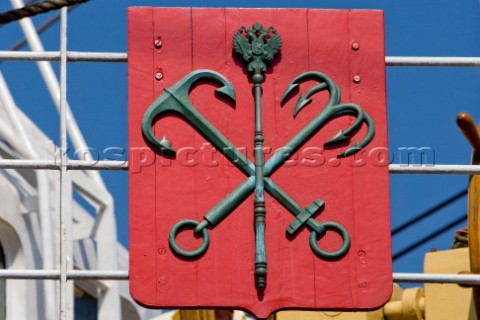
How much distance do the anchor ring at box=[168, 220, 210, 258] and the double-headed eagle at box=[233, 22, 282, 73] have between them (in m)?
1.09

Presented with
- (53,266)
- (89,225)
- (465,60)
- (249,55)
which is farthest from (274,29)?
(89,225)

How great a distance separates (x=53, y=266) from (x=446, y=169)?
15.5 ft

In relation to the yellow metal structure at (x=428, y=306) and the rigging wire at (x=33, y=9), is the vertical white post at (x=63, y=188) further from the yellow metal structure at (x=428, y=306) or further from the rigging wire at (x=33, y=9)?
the yellow metal structure at (x=428, y=306)

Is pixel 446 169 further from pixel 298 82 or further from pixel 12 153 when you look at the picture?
pixel 12 153

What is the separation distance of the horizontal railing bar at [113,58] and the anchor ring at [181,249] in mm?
1176

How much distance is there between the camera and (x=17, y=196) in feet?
61.7

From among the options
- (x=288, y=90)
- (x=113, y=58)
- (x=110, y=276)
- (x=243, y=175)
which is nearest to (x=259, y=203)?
(x=243, y=175)

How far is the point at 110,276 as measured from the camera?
14.3 meters

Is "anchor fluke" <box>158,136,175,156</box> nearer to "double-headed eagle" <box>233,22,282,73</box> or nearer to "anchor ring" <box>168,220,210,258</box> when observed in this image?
"anchor ring" <box>168,220,210,258</box>

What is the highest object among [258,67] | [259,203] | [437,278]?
[258,67]

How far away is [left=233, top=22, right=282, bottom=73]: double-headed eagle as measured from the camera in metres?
14.8

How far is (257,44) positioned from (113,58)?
3.02ft

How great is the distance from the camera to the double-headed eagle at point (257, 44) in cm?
1484

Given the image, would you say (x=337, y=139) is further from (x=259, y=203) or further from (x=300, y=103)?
(x=259, y=203)
